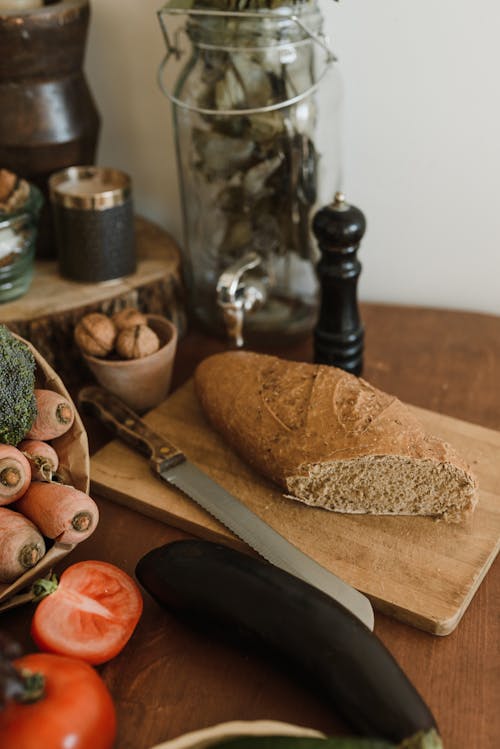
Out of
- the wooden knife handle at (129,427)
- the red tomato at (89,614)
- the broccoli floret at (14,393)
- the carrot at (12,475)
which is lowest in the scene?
the wooden knife handle at (129,427)

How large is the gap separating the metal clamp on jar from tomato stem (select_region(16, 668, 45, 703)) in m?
0.70

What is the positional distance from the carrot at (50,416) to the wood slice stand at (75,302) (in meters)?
0.31

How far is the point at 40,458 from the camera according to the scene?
102 centimetres

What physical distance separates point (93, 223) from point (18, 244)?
13cm

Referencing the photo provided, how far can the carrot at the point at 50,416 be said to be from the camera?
1.05 m

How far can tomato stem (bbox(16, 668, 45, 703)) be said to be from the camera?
2.49ft

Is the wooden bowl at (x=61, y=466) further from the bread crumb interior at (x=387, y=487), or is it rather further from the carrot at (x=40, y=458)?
the bread crumb interior at (x=387, y=487)

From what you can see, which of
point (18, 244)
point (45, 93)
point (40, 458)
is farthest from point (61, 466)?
point (45, 93)

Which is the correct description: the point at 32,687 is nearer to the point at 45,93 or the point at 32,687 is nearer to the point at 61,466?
the point at 61,466

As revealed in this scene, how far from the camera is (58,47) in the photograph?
4.53 feet

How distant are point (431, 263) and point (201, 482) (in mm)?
688

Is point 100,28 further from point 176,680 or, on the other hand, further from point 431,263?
point 176,680

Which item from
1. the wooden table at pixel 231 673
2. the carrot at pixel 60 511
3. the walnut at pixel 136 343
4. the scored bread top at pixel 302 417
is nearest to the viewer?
the wooden table at pixel 231 673

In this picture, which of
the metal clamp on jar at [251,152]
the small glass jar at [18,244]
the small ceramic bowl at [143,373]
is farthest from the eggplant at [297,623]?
the small glass jar at [18,244]
